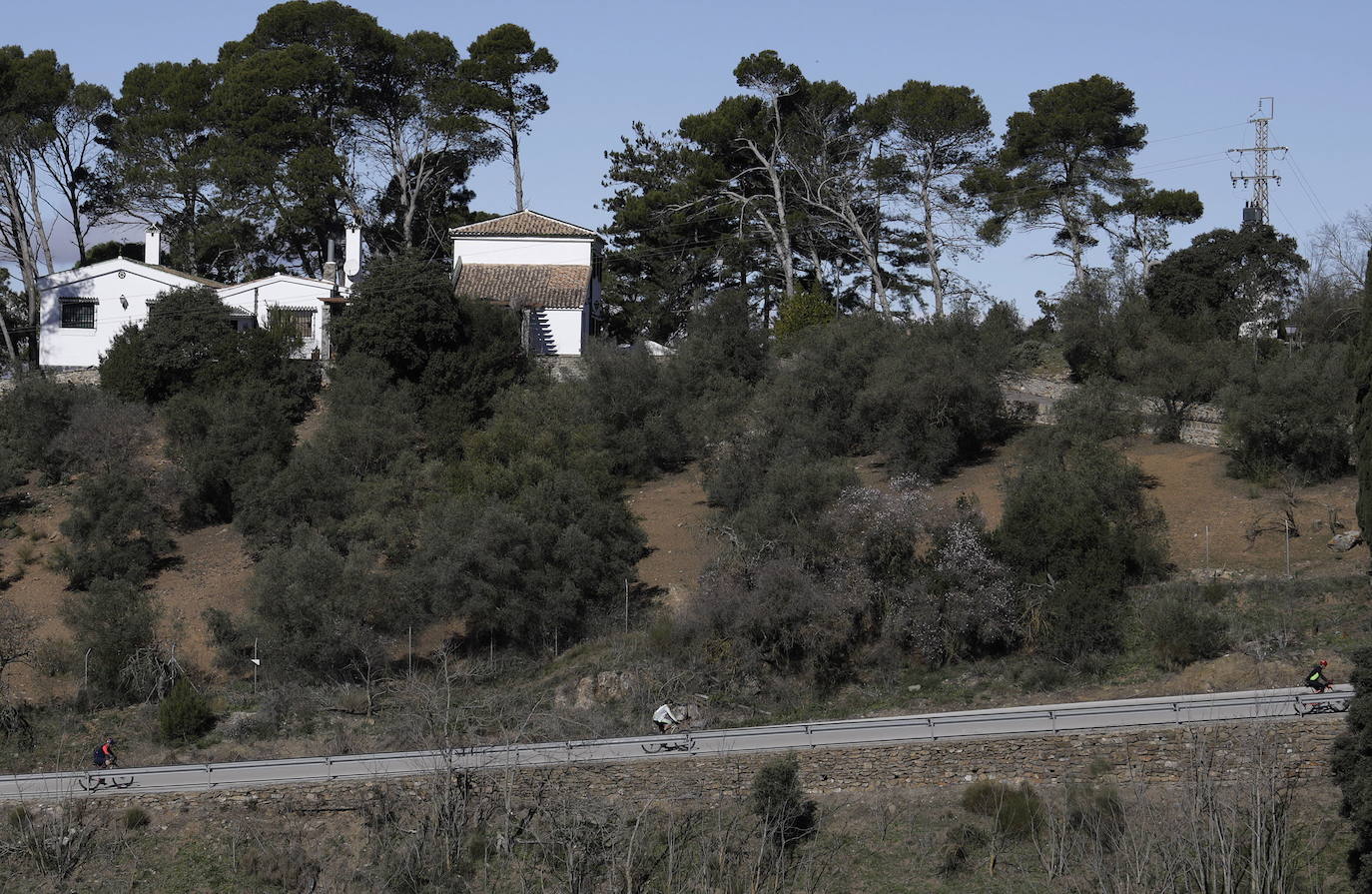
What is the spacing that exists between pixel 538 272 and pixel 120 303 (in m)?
13.4

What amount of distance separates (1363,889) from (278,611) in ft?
69.8

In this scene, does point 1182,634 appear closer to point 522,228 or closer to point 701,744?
point 701,744

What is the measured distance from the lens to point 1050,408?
42625mm

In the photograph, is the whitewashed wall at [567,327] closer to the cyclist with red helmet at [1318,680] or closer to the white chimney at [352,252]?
the white chimney at [352,252]

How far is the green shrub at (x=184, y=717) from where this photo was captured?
2903 cm

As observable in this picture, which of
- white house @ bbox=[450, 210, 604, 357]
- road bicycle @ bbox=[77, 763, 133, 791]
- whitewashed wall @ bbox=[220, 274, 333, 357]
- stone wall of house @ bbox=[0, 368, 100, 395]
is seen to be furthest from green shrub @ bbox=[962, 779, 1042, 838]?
stone wall of house @ bbox=[0, 368, 100, 395]

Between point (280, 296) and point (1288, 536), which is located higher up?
point (280, 296)

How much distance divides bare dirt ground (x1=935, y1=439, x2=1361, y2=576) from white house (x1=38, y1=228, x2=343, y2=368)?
21.7 meters

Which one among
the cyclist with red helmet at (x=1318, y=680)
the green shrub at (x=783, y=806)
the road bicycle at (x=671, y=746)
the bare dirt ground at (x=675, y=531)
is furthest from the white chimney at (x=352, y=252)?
the cyclist with red helmet at (x=1318, y=680)

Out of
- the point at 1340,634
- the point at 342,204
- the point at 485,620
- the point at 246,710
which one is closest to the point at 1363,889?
the point at 1340,634

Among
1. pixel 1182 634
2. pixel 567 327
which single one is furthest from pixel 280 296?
pixel 1182 634

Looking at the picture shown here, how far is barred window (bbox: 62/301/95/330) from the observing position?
4994 centimetres

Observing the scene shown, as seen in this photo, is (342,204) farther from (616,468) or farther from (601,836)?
(601,836)

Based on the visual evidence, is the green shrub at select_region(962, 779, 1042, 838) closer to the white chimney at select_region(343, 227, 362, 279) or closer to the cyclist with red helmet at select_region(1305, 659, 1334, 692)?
the cyclist with red helmet at select_region(1305, 659, 1334, 692)
